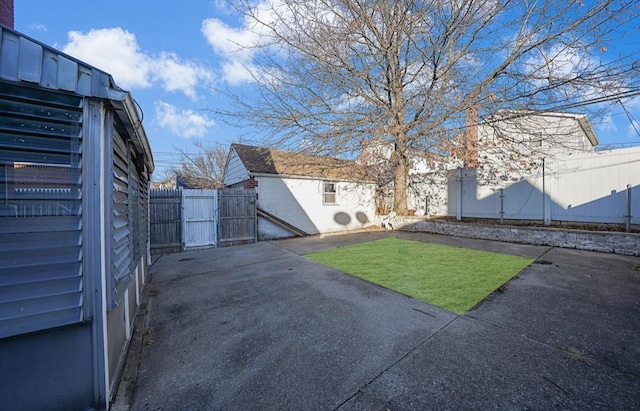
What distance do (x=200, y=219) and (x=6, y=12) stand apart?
6.20m

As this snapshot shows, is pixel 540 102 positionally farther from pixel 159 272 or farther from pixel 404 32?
pixel 159 272

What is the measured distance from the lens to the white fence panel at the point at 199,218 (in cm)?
838

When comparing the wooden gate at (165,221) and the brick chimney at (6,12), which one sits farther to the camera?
the wooden gate at (165,221)

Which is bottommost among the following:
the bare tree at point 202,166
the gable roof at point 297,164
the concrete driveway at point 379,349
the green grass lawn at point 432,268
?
the concrete driveway at point 379,349

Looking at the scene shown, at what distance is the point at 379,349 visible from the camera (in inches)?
102

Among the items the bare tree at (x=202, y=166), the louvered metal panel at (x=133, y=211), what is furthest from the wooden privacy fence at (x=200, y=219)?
the bare tree at (x=202, y=166)

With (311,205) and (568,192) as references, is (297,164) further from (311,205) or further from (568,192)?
(568,192)

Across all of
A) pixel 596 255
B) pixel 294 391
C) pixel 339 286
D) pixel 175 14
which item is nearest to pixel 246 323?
pixel 294 391

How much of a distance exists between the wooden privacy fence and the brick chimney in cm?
526

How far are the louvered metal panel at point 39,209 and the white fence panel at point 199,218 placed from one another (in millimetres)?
7147

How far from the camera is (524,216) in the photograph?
30.2ft

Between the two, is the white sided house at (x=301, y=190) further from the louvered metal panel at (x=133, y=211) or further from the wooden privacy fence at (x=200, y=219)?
the louvered metal panel at (x=133, y=211)

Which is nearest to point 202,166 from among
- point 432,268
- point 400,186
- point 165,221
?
point 165,221

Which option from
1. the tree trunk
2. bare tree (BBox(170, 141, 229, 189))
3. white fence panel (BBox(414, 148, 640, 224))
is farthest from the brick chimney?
bare tree (BBox(170, 141, 229, 189))
